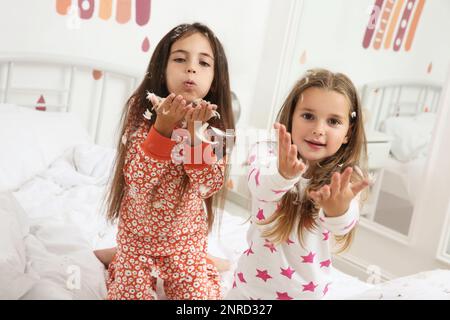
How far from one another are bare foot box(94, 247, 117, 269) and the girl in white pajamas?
7.5 inches

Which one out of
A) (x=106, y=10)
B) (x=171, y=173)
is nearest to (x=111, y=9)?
(x=106, y=10)

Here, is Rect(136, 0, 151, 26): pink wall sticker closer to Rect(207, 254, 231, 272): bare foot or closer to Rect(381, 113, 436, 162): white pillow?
Rect(207, 254, 231, 272): bare foot

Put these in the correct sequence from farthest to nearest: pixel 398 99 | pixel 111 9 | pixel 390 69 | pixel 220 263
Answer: pixel 398 99
pixel 390 69
pixel 220 263
pixel 111 9

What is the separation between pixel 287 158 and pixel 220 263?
0.27 m

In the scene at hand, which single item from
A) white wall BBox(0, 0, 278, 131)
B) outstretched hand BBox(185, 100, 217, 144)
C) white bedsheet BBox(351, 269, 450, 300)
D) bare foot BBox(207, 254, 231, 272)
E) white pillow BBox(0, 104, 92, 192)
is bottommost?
white bedsheet BBox(351, 269, 450, 300)

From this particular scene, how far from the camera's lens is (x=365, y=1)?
3.82 ft

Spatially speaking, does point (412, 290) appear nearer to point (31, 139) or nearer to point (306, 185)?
point (306, 185)

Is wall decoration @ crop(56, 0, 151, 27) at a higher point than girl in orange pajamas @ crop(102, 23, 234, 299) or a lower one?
higher

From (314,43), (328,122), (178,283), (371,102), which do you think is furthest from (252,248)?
(371,102)

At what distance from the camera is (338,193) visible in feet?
1.86

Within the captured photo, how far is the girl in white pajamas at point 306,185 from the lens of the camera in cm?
58

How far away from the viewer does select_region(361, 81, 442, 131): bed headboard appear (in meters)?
1.18

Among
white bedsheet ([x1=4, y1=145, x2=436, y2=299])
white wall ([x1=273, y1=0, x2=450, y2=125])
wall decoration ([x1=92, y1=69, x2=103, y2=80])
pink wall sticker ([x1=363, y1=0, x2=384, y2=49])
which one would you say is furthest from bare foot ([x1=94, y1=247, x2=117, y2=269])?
pink wall sticker ([x1=363, y1=0, x2=384, y2=49])

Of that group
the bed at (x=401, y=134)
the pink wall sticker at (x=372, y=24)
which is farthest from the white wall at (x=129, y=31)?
the bed at (x=401, y=134)
